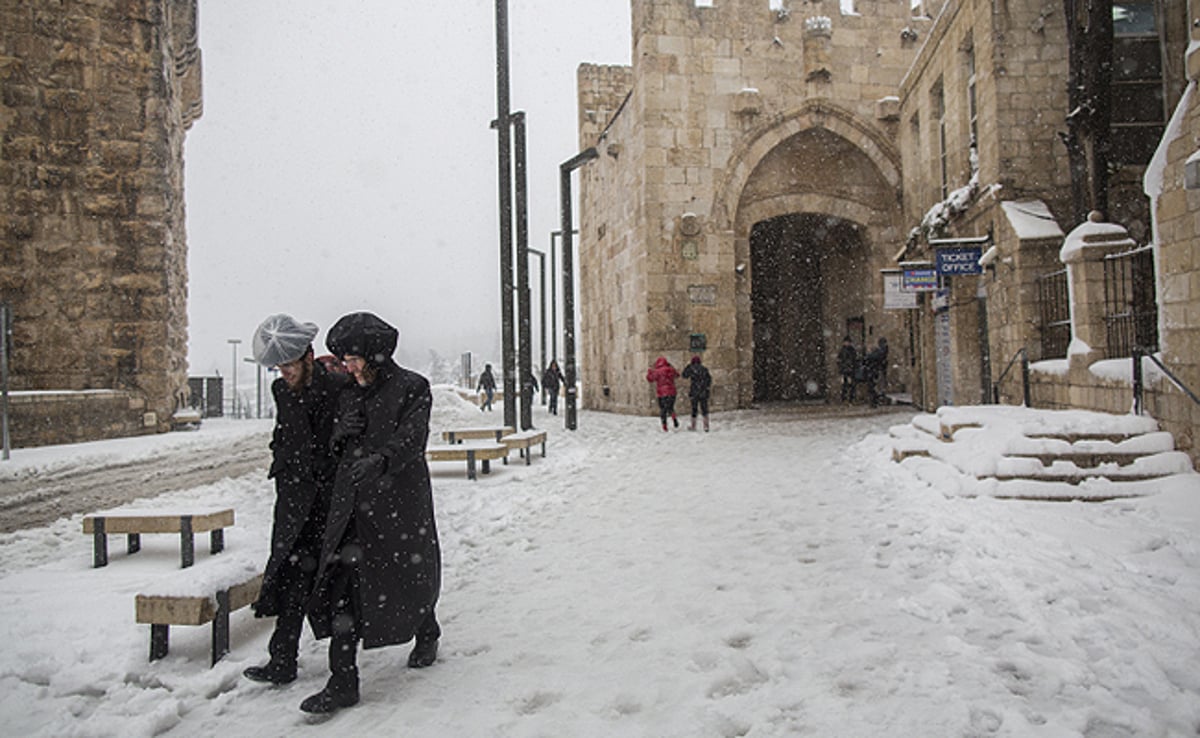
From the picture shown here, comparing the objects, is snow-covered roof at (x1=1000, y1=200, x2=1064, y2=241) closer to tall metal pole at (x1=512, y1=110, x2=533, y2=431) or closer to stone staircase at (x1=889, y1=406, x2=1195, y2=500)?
stone staircase at (x1=889, y1=406, x2=1195, y2=500)

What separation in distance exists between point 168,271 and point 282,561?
559 inches

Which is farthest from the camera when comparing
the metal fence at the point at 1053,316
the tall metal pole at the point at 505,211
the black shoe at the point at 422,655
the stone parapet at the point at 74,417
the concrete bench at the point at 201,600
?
the stone parapet at the point at 74,417

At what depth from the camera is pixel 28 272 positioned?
13.7m

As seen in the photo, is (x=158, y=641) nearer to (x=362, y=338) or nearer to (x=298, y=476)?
(x=298, y=476)

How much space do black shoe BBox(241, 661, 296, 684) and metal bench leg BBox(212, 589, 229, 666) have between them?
304 millimetres

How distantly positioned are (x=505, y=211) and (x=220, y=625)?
8.26 metres

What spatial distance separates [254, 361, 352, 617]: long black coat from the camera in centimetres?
321

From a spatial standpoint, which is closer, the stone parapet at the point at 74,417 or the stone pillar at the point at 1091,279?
the stone pillar at the point at 1091,279

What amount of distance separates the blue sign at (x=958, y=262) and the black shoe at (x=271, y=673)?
9745 millimetres

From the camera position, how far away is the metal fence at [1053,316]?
8.91m

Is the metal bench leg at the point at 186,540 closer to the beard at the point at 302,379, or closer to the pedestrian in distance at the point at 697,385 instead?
the beard at the point at 302,379

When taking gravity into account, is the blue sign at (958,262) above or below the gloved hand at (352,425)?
above

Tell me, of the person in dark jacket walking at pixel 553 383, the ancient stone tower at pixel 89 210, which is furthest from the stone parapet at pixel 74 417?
the person in dark jacket walking at pixel 553 383

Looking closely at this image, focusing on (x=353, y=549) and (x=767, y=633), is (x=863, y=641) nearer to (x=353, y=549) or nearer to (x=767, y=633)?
(x=767, y=633)
